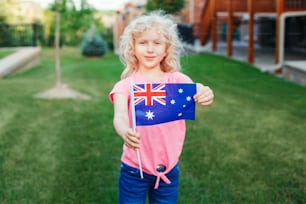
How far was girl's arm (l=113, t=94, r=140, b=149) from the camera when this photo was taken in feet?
6.95

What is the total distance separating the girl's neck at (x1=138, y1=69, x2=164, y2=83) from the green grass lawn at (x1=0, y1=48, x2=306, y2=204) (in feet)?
4.76

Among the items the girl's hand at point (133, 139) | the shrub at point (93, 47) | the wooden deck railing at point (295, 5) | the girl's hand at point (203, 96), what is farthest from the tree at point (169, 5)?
the girl's hand at point (133, 139)

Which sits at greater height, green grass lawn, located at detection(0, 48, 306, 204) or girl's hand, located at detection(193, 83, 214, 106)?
girl's hand, located at detection(193, 83, 214, 106)

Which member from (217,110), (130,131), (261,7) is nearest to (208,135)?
(217,110)

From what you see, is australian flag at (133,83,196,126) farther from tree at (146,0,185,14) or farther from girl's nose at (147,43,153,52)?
tree at (146,0,185,14)

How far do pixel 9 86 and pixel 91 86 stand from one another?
51.6 inches

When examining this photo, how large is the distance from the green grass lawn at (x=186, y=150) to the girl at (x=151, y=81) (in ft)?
Result: 4.19

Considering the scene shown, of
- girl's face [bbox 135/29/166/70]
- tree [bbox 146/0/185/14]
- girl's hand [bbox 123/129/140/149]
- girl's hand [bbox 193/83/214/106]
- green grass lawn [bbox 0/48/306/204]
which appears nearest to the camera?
girl's hand [bbox 123/129/140/149]

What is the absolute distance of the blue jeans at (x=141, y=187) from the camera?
8.09ft

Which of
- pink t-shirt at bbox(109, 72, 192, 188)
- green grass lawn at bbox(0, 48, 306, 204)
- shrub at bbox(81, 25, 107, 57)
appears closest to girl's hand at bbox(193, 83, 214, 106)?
pink t-shirt at bbox(109, 72, 192, 188)

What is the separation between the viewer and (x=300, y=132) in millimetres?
5574

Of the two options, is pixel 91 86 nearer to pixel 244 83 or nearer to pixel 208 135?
pixel 244 83

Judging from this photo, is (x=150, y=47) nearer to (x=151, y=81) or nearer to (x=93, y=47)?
(x=151, y=81)

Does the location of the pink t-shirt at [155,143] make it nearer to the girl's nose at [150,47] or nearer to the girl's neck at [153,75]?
the girl's neck at [153,75]
